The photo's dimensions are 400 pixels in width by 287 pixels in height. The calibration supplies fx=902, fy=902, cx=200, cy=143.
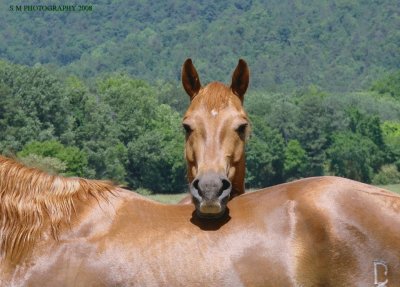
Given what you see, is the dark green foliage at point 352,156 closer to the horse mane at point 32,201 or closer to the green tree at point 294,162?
the green tree at point 294,162

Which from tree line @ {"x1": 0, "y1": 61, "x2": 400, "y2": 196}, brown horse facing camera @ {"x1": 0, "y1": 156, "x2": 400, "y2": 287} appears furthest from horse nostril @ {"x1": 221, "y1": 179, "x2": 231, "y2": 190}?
tree line @ {"x1": 0, "y1": 61, "x2": 400, "y2": 196}

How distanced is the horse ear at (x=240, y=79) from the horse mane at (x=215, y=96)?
194 mm

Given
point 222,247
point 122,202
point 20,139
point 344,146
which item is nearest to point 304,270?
point 222,247

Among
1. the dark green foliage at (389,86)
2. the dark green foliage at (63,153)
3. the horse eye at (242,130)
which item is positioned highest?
the horse eye at (242,130)

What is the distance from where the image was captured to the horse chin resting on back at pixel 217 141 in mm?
6691

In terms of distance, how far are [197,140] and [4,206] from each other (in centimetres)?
164

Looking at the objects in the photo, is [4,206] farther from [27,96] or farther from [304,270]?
[27,96]

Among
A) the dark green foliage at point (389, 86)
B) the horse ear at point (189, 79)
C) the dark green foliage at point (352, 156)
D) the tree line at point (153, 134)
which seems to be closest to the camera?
the horse ear at point (189, 79)

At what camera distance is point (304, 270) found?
20.9ft

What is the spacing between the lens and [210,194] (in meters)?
6.62

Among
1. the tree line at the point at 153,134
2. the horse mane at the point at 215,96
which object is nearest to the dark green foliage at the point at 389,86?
the tree line at the point at 153,134

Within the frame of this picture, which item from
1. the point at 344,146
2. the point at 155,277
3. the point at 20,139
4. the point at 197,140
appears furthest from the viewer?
the point at 344,146

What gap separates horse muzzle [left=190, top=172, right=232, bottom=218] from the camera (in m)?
6.54

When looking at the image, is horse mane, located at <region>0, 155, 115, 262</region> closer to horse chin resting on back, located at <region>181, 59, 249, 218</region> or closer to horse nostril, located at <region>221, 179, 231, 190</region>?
horse chin resting on back, located at <region>181, 59, 249, 218</region>
